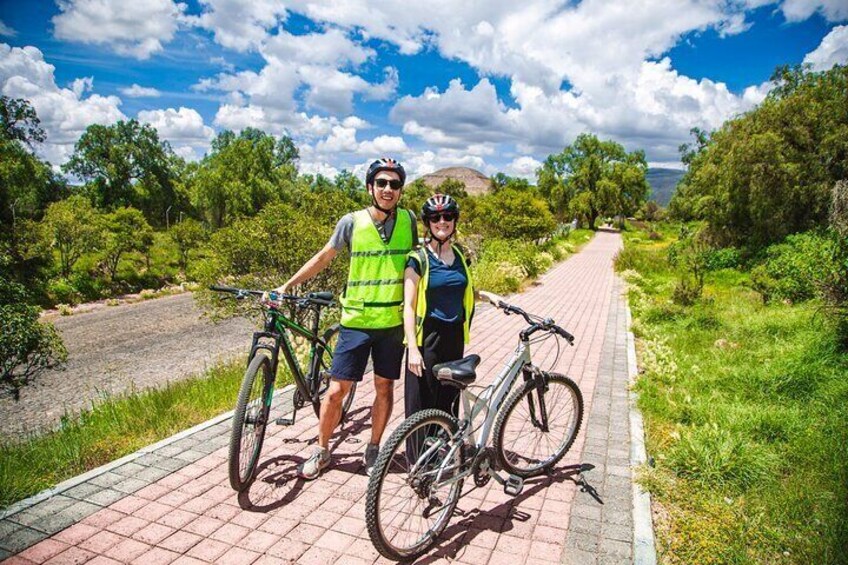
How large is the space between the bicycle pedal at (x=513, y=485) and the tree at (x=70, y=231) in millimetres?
25601

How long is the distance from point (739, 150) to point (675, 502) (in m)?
17.9

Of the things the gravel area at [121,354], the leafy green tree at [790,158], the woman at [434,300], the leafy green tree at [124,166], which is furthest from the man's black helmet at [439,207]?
the leafy green tree at [124,166]

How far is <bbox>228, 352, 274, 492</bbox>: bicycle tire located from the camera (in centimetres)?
317

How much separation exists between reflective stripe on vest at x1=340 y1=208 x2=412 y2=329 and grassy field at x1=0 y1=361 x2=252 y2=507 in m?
2.46

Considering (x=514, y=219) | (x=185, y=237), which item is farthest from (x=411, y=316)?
(x=185, y=237)

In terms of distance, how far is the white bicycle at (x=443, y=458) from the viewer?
267cm

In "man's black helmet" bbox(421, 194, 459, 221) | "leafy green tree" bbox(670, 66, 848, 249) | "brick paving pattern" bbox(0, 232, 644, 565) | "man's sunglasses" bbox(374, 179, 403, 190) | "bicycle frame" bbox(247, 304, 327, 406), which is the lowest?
"brick paving pattern" bbox(0, 232, 644, 565)

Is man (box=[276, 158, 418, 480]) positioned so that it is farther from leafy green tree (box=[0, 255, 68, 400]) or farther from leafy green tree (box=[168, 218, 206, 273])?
leafy green tree (box=[168, 218, 206, 273])

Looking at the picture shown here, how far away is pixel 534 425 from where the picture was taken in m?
3.82

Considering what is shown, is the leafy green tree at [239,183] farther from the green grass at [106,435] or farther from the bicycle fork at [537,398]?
the bicycle fork at [537,398]

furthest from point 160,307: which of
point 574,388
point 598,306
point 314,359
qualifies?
point 574,388

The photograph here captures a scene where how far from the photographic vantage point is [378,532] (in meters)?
2.58

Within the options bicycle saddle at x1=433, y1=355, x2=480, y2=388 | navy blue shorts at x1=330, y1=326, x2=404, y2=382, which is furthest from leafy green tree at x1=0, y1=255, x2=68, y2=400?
bicycle saddle at x1=433, y1=355, x2=480, y2=388

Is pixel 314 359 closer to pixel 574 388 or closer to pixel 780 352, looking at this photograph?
pixel 574 388
